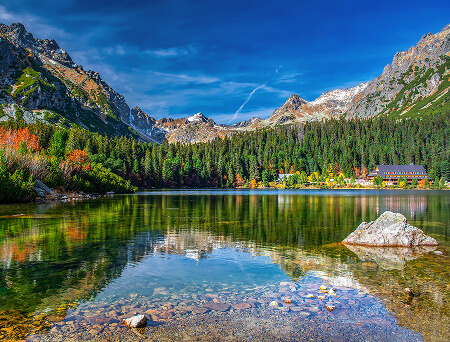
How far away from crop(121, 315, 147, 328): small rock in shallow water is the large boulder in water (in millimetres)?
17619

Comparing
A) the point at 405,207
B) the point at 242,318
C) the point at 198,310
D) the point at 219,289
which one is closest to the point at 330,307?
the point at 242,318

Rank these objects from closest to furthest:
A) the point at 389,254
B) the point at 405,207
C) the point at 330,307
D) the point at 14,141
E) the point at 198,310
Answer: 1. the point at 198,310
2. the point at 330,307
3. the point at 389,254
4. the point at 405,207
5. the point at 14,141

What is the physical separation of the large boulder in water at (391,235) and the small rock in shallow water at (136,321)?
17619 millimetres

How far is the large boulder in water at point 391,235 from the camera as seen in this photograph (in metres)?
22.0

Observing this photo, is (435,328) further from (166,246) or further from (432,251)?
(166,246)

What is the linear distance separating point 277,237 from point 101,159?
443ft

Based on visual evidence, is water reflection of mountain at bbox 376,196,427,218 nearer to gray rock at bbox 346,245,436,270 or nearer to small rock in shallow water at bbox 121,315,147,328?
gray rock at bbox 346,245,436,270

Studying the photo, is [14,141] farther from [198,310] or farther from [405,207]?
[405,207]

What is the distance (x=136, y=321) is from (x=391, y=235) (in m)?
19.5

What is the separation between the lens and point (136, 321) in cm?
930

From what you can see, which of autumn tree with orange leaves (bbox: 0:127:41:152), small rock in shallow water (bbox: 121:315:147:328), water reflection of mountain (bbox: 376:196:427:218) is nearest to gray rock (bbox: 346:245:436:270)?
small rock in shallow water (bbox: 121:315:147:328)

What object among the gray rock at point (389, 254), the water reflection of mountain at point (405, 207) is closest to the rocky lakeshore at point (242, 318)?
the gray rock at point (389, 254)

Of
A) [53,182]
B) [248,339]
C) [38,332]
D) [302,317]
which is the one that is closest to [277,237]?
[302,317]

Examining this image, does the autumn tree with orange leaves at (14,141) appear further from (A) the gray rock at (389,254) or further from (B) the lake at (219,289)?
(A) the gray rock at (389,254)
